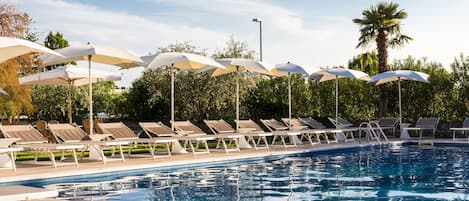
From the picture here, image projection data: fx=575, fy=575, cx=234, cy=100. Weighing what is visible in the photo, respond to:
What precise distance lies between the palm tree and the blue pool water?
9.33 m

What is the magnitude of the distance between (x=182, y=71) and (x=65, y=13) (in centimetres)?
477

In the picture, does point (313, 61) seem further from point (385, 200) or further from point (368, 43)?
point (385, 200)

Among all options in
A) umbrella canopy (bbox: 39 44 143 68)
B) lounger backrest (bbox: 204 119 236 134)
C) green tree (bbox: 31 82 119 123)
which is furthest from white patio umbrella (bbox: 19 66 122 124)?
green tree (bbox: 31 82 119 123)

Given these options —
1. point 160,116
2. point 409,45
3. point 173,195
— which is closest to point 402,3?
point 409,45

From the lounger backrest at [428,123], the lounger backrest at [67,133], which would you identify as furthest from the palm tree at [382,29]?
the lounger backrest at [67,133]

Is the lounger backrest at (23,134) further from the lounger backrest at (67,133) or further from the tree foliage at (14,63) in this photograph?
the tree foliage at (14,63)

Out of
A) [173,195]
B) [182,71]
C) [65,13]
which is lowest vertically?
[173,195]

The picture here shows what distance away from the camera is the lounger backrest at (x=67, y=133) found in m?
11.3

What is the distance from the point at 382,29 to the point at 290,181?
46.0 feet

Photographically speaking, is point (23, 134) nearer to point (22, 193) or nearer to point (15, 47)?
point (15, 47)

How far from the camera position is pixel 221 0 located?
2045cm

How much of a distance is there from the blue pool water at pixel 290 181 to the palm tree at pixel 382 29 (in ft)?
30.6

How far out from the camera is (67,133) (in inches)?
451

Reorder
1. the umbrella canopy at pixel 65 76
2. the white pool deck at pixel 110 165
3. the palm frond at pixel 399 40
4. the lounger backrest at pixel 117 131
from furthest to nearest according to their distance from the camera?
1. the palm frond at pixel 399 40
2. the umbrella canopy at pixel 65 76
3. the lounger backrest at pixel 117 131
4. the white pool deck at pixel 110 165
